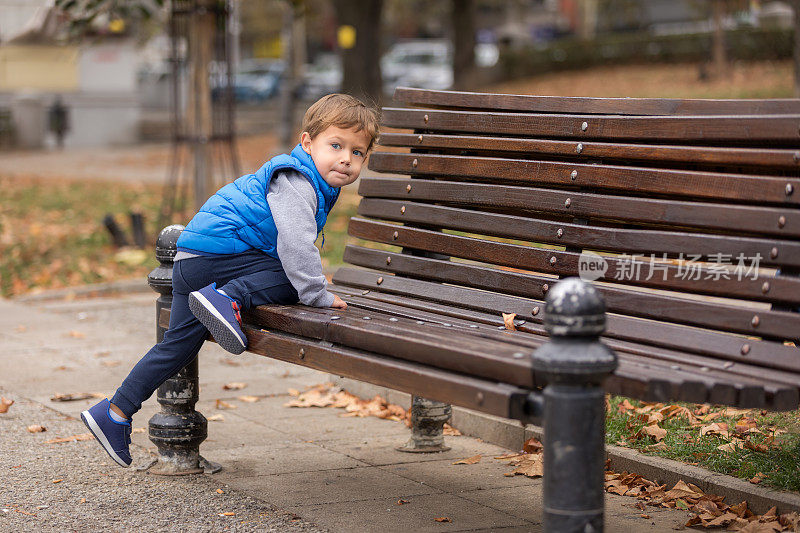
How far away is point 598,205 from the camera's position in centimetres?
393

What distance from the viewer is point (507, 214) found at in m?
4.45

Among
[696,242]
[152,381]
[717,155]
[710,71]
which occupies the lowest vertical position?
[152,381]

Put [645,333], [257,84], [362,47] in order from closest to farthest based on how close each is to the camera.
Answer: [645,333]
[362,47]
[257,84]

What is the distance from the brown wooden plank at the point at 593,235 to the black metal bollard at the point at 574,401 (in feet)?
2.65

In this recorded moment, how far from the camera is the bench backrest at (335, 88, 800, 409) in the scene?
3.31 m

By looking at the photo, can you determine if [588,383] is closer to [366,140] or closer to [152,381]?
[366,140]

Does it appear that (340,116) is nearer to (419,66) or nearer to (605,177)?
(605,177)

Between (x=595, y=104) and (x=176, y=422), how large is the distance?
79.7 inches

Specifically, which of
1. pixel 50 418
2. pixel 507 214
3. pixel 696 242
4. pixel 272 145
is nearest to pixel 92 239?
pixel 50 418

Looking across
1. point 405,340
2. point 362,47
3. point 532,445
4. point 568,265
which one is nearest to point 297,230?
point 405,340

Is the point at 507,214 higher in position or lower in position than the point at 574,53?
lower

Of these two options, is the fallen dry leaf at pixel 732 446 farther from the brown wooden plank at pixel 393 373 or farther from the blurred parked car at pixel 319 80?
the blurred parked car at pixel 319 80

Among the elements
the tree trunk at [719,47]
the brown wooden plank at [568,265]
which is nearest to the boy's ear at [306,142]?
the brown wooden plank at [568,265]

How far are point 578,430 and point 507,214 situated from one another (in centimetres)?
174
